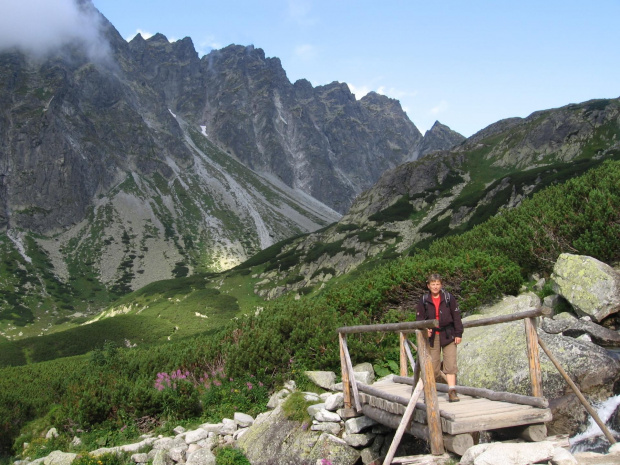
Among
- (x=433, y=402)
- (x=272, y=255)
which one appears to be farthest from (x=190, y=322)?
(x=433, y=402)

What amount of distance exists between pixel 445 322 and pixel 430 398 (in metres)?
1.88

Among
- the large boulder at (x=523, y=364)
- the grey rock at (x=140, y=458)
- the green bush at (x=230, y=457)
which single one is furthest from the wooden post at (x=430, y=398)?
the grey rock at (x=140, y=458)

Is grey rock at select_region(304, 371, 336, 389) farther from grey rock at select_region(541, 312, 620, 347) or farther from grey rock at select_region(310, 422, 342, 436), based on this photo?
grey rock at select_region(541, 312, 620, 347)

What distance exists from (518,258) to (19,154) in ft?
637

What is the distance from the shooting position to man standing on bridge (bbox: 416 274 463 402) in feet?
28.9

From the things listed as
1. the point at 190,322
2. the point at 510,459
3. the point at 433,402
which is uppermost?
the point at 433,402

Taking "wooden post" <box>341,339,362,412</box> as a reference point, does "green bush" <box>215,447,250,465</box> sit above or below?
below

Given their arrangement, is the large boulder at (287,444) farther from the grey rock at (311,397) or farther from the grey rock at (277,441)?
the grey rock at (311,397)

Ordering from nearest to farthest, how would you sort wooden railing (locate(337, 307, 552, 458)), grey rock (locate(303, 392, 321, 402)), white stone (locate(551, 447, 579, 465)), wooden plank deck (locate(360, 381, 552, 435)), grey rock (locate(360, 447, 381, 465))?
white stone (locate(551, 447, 579, 465)) → wooden plank deck (locate(360, 381, 552, 435)) → wooden railing (locate(337, 307, 552, 458)) → grey rock (locate(360, 447, 381, 465)) → grey rock (locate(303, 392, 321, 402))

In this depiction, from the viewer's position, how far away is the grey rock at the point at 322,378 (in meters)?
12.9

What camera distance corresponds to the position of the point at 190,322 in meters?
70.9

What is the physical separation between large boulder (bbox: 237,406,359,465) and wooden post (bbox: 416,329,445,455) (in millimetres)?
2937

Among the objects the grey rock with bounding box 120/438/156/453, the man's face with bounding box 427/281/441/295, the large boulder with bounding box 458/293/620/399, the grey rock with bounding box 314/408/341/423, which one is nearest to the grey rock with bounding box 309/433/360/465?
the grey rock with bounding box 314/408/341/423

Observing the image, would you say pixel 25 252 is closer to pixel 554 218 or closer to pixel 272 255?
pixel 272 255
